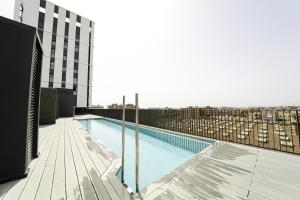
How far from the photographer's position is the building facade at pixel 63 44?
1041 inches

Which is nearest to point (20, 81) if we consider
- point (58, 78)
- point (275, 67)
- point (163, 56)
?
point (163, 56)

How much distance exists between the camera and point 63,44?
94.8ft

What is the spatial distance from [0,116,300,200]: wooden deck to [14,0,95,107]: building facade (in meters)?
28.3

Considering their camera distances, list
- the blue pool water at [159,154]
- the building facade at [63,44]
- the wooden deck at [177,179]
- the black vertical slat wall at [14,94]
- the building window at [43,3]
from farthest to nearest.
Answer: the building window at [43,3]
the building facade at [63,44]
the blue pool water at [159,154]
the black vertical slat wall at [14,94]
the wooden deck at [177,179]

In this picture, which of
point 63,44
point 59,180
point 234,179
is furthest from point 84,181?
point 63,44

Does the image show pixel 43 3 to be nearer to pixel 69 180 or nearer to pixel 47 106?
pixel 47 106

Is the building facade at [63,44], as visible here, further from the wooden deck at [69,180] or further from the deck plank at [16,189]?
the deck plank at [16,189]

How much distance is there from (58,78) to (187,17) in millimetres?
26889

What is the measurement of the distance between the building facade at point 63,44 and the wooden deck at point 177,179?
93.0ft

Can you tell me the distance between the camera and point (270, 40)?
9008 mm

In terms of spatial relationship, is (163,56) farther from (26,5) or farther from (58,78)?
(26,5)

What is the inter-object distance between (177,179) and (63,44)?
33406 mm

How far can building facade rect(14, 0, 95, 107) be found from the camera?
86.8 ft

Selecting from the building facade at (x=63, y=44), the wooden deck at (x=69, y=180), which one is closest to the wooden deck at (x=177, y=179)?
the wooden deck at (x=69, y=180)
